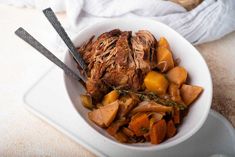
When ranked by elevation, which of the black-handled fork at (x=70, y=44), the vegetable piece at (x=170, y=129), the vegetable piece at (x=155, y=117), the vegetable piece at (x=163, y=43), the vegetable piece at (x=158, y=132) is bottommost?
the vegetable piece at (x=170, y=129)

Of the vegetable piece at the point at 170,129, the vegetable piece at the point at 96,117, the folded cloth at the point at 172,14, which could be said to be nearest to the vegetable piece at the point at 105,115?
the vegetable piece at the point at 96,117

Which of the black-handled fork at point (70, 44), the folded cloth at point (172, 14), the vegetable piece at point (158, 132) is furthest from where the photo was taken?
the folded cloth at point (172, 14)

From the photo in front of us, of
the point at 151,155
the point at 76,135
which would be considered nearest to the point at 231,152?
the point at 151,155

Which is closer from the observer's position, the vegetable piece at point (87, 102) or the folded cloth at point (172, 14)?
the vegetable piece at point (87, 102)

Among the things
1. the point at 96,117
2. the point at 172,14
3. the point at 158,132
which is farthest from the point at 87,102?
the point at 172,14

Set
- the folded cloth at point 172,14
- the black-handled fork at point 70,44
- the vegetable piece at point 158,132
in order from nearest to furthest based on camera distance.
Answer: the vegetable piece at point 158,132, the black-handled fork at point 70,44, the folded cloth at point 172,14

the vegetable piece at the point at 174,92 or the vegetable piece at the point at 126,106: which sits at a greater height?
the vegetable piece at the point at 126,106

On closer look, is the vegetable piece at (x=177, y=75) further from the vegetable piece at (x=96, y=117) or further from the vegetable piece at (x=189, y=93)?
the vegetable piece at (x=96, y=117)

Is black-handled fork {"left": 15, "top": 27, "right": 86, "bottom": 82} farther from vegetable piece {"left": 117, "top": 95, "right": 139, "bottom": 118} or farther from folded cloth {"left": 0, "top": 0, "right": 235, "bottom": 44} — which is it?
folded cloth {"left": 0, "top": 0, "right": 235, "bottom": 44}

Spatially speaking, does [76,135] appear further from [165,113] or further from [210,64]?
[210,64]
